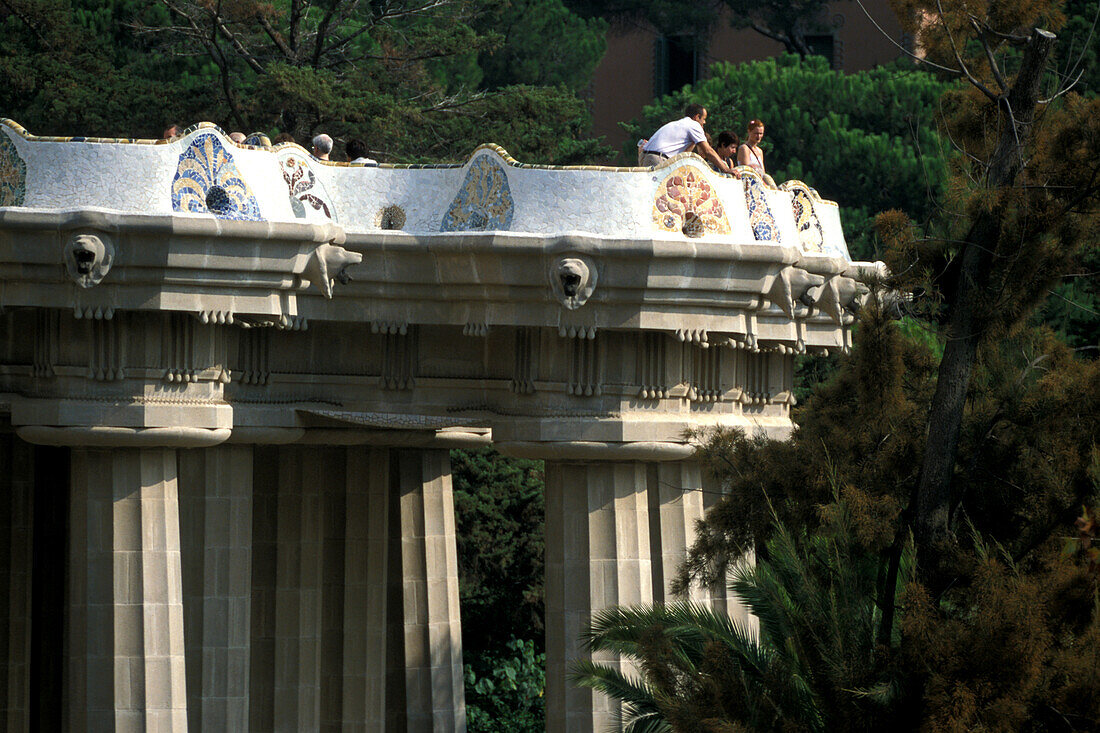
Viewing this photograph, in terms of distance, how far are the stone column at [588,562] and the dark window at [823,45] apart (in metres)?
46.1

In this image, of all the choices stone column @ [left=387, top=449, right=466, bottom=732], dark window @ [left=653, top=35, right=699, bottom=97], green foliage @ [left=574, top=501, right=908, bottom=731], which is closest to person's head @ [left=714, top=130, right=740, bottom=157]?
green foliage @ [left=574, top=501, right=908, bottom=731]

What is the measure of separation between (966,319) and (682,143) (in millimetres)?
5700

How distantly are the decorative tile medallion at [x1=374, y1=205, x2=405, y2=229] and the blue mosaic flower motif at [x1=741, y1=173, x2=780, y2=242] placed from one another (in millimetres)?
4023

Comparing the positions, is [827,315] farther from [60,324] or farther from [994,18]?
[60,324]

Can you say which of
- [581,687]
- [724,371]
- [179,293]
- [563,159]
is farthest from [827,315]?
[563,159]

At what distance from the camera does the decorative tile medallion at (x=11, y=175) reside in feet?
74.7

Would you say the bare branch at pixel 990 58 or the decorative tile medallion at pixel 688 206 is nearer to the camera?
the bare branch at pixel 990 58

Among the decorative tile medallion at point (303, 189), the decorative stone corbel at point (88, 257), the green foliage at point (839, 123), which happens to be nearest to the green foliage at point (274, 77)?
the green foliage at point (839, 123)

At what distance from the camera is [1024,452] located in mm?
20109

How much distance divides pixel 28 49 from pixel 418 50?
8.82m

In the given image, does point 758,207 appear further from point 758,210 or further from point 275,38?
point 275,38

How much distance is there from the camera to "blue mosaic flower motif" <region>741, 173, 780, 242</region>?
80.9 feet

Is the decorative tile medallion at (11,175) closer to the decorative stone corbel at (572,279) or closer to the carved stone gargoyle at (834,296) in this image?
the decorative stone corbel at (572,279)

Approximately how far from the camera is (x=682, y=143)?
81.1 feet
